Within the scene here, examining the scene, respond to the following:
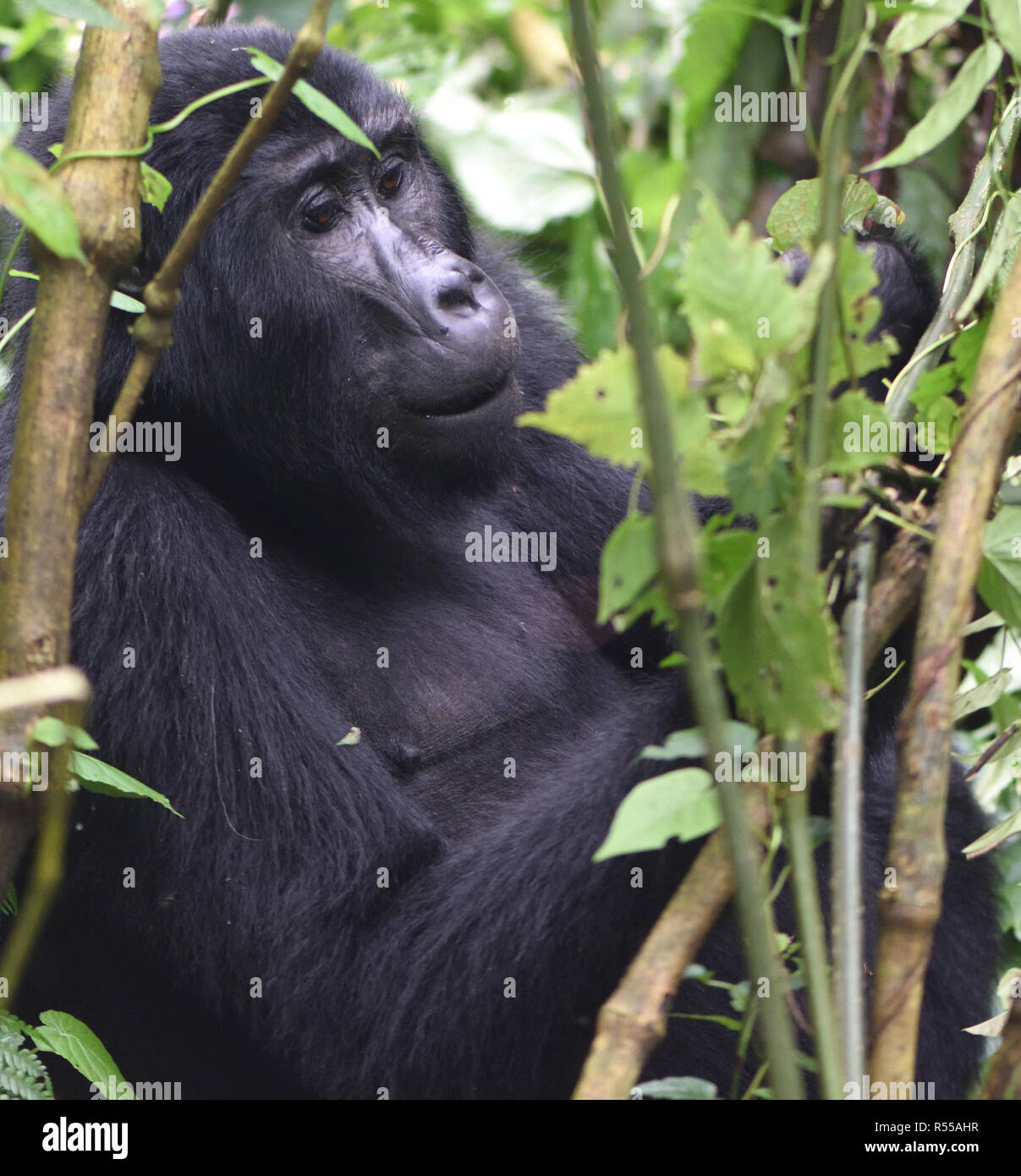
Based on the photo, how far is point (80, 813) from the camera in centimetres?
257

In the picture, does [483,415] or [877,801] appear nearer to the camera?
[483,415]

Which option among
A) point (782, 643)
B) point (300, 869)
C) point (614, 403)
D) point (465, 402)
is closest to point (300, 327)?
point (465, 402)

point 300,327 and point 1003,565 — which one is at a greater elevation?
point 300,327

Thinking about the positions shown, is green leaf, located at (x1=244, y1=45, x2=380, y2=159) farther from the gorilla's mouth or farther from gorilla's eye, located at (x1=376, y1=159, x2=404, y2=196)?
gorilla's eye, located at (x1=376, y1=159, x2=404, y2=196)

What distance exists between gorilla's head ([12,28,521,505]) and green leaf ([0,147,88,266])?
4.58ft

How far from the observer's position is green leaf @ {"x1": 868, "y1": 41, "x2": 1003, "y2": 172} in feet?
5.84

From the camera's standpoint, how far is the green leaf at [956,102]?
1.78 m

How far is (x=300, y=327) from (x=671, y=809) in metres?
1.80

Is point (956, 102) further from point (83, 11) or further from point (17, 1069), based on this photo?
point (17, 1069)

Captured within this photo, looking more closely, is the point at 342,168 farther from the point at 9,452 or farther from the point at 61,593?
the point at 61,593

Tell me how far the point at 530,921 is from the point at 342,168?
66.0 inches

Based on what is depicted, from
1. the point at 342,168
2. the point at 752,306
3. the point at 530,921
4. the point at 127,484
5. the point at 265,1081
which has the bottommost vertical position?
the point at 265,1081

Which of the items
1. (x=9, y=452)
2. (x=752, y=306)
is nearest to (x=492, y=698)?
(x=9, y=452)

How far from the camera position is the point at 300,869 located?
2463mm
